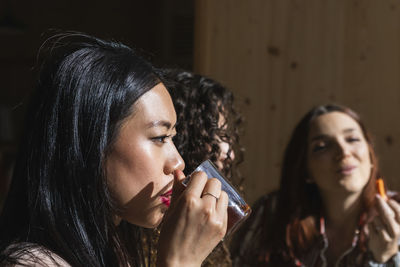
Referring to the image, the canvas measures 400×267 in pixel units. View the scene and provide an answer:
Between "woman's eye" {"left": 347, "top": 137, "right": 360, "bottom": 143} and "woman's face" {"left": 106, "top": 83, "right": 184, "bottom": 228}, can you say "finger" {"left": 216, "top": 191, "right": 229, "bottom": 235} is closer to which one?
"woman's face" {"left": 106, "top": 83, "right": 184, "bottom": 228}

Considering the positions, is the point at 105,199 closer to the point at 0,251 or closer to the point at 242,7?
the point at 0,251

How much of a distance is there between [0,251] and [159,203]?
34 centimetres

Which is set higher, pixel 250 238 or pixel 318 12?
pixel 318 12

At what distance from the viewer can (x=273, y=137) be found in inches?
122

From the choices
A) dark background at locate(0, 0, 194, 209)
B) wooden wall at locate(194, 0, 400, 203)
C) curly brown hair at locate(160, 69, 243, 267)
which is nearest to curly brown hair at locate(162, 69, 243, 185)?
curly brown hair at locate(160, 69, 243, 267)

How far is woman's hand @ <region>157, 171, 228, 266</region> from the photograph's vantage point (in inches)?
43.2

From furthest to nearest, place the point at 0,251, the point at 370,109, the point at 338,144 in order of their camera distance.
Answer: the point at 370,109, the point at 338,144, the point at 0,251

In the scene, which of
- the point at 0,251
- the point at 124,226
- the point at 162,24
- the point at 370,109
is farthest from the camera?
the point at 162,24

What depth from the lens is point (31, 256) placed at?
3.43 ft

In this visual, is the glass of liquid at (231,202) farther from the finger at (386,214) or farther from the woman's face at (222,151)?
the finger at (386,214)

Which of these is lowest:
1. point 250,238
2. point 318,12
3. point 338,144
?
point 250,238

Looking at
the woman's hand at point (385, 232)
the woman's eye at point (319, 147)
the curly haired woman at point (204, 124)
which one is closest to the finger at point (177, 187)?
the curly haired woman at point (204, 124)

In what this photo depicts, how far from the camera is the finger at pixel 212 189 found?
3.76 ft

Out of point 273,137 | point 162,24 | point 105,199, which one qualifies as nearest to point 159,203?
point 105,199
